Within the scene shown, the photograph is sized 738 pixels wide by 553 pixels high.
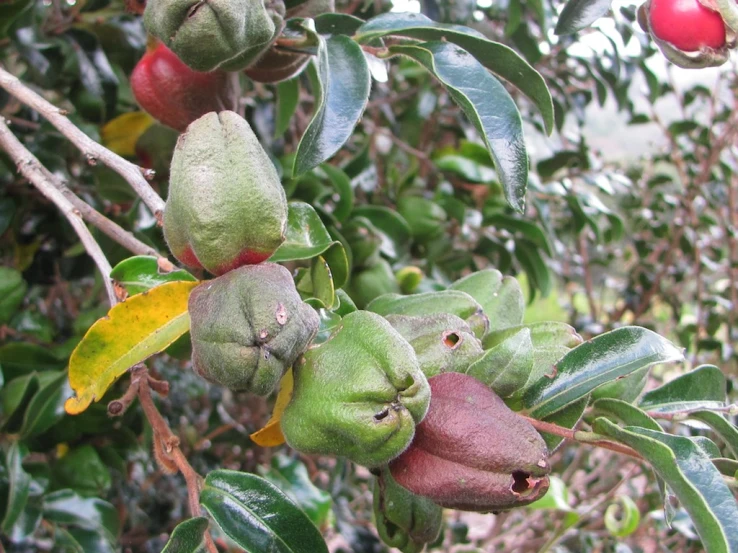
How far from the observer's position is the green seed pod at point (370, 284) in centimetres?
106

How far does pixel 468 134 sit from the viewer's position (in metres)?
1.71

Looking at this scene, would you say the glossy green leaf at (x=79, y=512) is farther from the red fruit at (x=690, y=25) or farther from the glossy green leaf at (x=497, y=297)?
the red fruit at (x=690, y=25)

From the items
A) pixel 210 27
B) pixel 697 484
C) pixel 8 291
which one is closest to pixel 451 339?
pixel 697 484

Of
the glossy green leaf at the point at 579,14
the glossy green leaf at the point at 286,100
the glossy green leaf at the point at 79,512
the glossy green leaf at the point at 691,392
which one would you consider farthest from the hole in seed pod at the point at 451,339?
the glossy green leaf at the point at 79,512

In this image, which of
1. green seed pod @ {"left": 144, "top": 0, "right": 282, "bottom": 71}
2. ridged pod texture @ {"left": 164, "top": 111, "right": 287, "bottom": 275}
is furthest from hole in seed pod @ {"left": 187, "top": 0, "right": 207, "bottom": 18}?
ridged pod texture @ {"left": 164, "top": 111, "right": 287, "bottom": 275}

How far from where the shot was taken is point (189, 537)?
2.04 feet

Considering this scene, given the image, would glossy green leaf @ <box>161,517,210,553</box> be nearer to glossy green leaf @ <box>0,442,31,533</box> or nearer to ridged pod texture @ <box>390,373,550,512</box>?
ridged pod texture @ <box>390,373,550,512</box>

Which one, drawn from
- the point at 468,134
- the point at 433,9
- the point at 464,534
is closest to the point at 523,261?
the point at 468,134

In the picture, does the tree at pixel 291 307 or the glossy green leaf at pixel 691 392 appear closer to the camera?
the tree at pixel 291 307

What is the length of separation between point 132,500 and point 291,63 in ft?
3.40

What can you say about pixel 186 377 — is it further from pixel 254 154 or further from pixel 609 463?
pixel 609 463

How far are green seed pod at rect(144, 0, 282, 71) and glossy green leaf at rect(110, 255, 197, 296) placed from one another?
0.67 feet

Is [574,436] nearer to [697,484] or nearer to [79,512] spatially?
[697,484]

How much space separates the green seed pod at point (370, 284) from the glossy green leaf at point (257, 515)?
0.43 meters
